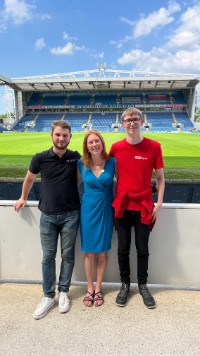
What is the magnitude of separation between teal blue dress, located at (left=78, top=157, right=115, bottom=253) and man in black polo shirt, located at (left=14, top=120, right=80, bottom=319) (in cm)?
10

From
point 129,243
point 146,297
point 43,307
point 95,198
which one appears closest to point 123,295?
point 146,297

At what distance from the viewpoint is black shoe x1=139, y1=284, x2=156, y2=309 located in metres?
2.54

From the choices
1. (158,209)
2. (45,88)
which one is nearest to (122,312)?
(158,209)

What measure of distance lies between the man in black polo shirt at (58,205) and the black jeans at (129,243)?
1.49ft

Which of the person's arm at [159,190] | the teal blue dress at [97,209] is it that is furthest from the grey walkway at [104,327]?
the person's arm at [159,190]

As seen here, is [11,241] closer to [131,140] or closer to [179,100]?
[131,140]

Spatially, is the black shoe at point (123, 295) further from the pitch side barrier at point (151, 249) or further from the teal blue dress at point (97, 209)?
the teal blue dress at point (97, 209)

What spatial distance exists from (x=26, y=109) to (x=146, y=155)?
5829 centimetres

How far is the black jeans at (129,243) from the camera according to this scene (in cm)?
258

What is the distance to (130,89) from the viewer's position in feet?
180

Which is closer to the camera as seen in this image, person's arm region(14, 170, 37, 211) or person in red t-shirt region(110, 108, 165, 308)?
person in red t-shirt region(110, 108, 165, 308)

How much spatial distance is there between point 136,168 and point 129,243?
75cm

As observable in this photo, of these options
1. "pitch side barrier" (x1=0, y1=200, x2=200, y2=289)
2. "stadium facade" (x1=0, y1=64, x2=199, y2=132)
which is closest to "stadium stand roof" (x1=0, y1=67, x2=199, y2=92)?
"stadium facade" (x1=0, y1=64, x2=199, y2=132)

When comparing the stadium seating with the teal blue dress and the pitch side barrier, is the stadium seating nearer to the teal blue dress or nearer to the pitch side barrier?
the pitch side barrier
